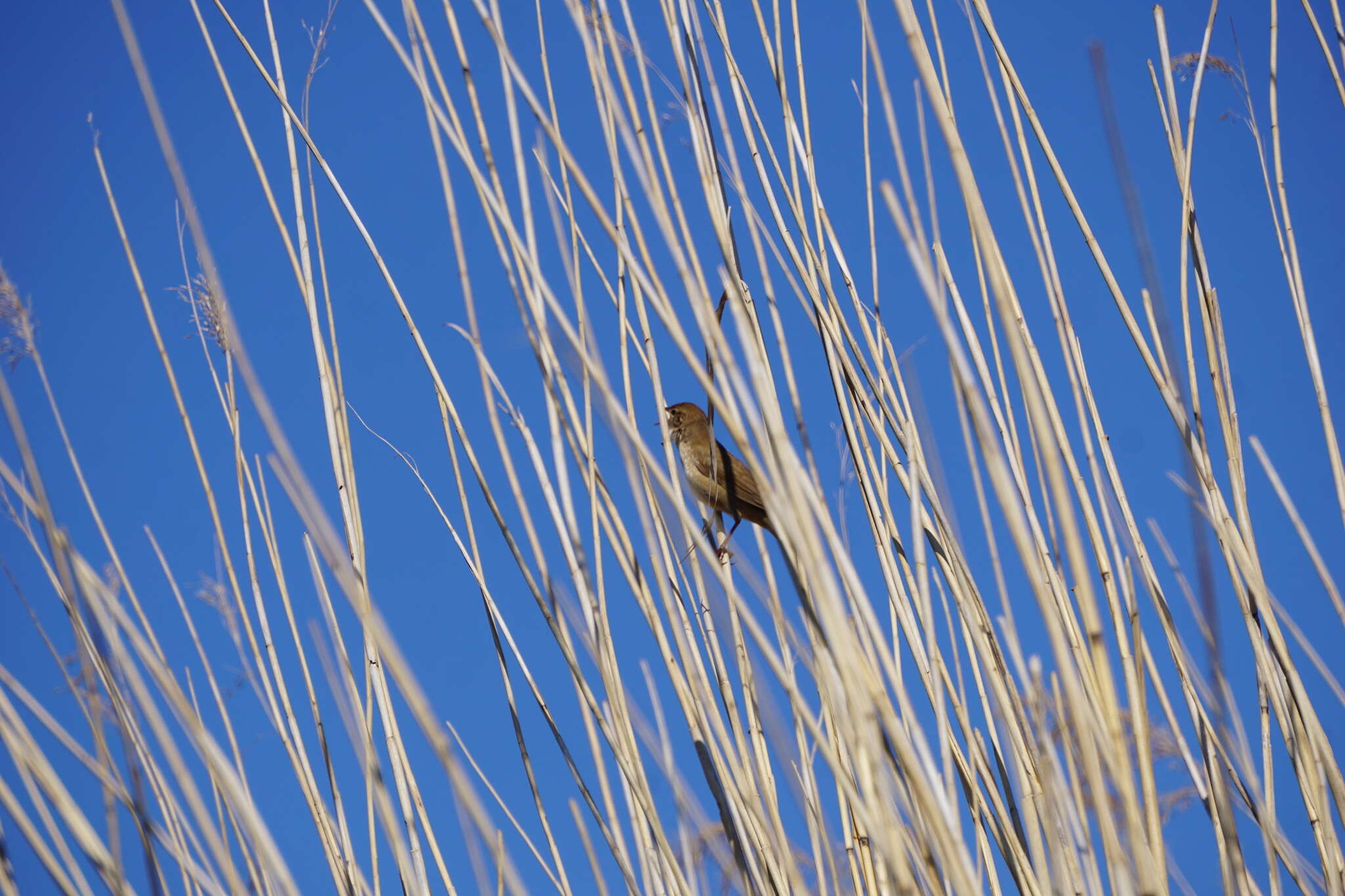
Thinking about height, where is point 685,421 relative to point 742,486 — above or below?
above

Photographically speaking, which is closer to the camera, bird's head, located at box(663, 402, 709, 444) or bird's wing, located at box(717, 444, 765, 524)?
bird's wing, located at box(717, 444, 765, 524)

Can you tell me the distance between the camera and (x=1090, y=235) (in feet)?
4.86

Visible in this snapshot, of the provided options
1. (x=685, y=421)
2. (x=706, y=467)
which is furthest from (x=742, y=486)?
(x=685, y=421)

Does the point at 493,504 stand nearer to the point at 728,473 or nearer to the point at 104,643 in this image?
the point at 104,643

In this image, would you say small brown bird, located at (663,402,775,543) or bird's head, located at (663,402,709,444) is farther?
bird's head, located at (663,402,709,444)

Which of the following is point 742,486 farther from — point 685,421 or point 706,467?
point 685,421

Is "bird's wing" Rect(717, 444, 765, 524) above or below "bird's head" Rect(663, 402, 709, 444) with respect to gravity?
below

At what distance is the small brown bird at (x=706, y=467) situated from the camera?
2738mm

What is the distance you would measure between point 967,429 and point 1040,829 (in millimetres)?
635

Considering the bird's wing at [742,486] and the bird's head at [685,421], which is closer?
the bird's wing at [742,486]

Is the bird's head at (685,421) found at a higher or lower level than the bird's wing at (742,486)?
higher

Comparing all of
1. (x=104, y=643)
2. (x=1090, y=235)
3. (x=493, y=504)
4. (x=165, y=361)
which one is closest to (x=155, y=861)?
(x=104, y=643)

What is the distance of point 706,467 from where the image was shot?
113 inches

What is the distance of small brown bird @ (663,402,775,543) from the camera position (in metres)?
2.74
